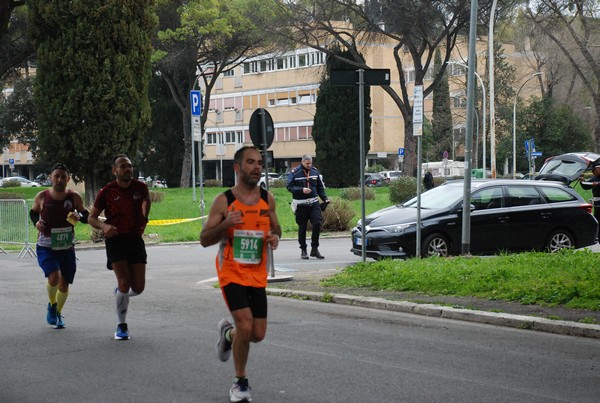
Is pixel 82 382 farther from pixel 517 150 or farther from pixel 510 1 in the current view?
pixel 517 150

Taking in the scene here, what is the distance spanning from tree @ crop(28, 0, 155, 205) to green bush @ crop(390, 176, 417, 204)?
39.3 feet

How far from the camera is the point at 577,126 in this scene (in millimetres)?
72000

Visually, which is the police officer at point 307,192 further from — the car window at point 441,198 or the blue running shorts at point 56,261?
the blue running shorts at point 56,261

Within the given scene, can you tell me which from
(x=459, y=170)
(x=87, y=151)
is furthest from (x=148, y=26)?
(x=459, y=170)

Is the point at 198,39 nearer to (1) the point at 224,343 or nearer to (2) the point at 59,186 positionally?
(2) the point at 59,186

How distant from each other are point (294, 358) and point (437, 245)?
9130mm

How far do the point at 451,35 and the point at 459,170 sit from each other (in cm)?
3644

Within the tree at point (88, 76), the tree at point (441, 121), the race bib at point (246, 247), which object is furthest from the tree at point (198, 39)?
the race bib at point (246, 247)

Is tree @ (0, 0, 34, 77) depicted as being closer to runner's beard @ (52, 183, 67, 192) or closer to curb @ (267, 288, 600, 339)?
curb @ (267, 288, 600, 339)

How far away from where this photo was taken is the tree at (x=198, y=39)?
53688mm

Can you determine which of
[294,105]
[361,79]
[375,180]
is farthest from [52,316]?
[294,105]

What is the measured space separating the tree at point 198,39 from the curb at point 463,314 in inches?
1524

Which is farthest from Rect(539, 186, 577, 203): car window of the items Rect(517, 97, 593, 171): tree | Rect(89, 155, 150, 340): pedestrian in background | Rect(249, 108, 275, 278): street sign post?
Rect(517, 97, 593, 171): tree

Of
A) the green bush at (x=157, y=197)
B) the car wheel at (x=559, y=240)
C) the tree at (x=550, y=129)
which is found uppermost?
the tree at (x=550, y=129)
